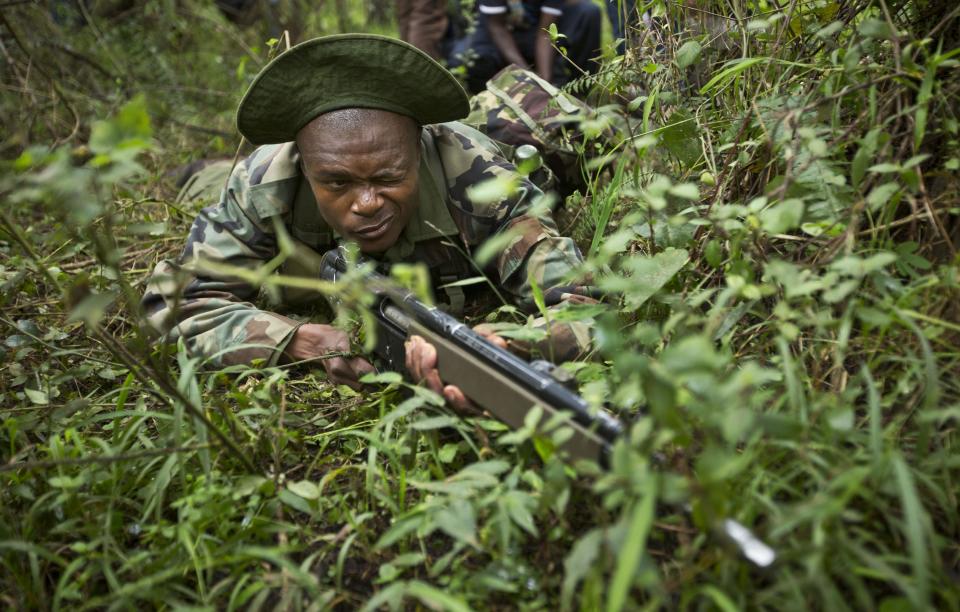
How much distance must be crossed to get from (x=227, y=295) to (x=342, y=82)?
1.06 meters

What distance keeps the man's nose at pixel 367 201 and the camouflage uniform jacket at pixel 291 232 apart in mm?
276

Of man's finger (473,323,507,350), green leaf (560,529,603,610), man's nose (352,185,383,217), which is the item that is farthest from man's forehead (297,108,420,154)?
green leaf (560,529,603,610)

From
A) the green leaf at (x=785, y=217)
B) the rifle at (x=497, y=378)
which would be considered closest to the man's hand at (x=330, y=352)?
the rifle at (x=497, y=378)

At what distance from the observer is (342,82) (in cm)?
276

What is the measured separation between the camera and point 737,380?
4.19 ft

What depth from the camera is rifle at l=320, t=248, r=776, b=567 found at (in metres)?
1.58

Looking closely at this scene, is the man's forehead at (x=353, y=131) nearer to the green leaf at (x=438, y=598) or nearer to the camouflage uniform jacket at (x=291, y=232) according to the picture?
the camouflage uniform jacket at (x=291, y=232)

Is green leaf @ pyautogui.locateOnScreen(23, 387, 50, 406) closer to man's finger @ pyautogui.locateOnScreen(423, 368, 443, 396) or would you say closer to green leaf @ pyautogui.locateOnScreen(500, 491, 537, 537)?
man's finger @ pyautogui.locateOnScreen(423, 368, 443, 396)

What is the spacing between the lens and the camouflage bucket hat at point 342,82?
2.70 meters

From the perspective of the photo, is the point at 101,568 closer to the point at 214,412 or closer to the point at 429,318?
the point at 214,412

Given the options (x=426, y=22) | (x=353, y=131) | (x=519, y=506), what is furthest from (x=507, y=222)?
(x=426, y=22)

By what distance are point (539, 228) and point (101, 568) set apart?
190cm

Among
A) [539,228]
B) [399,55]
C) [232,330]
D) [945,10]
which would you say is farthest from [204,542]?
[945,10]

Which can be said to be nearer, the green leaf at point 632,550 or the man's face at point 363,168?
the green leaf at point 632,550
